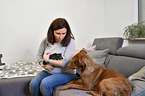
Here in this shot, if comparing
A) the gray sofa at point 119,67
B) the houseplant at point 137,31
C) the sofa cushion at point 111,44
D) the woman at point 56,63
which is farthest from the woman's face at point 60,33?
the houseplant at point 137,31

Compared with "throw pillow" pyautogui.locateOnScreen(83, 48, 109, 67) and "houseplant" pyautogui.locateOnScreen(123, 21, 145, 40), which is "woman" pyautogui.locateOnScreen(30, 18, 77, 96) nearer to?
"throw pillow" pyautogui.locateOnScreen(83, 48, 109, 67)

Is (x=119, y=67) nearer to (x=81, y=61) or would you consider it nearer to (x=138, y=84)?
(x=138, y=84)

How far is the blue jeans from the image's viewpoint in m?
1.43

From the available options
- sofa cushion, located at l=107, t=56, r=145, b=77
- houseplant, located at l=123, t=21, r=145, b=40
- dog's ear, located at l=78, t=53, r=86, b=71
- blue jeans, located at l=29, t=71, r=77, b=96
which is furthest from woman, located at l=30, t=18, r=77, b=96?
houseplant, located at l=123, t=21, r=145, b=40

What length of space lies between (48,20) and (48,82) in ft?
6.89

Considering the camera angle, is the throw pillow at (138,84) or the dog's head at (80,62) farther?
the dog's head at (80,62)

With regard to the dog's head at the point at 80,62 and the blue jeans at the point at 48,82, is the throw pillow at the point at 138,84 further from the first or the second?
the blue jeans at the point at 48,82

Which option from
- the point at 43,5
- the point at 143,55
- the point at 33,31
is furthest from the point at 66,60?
the point at 43,5

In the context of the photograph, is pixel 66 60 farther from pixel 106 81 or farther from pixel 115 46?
pixel 115 46

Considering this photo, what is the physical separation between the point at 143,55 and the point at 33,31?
2.39 m

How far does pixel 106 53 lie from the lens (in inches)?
90.6

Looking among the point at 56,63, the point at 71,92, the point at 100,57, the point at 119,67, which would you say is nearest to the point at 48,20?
the point at 100,57

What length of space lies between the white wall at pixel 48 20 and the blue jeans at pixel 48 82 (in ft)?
5.49

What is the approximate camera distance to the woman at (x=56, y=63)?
1469mm
